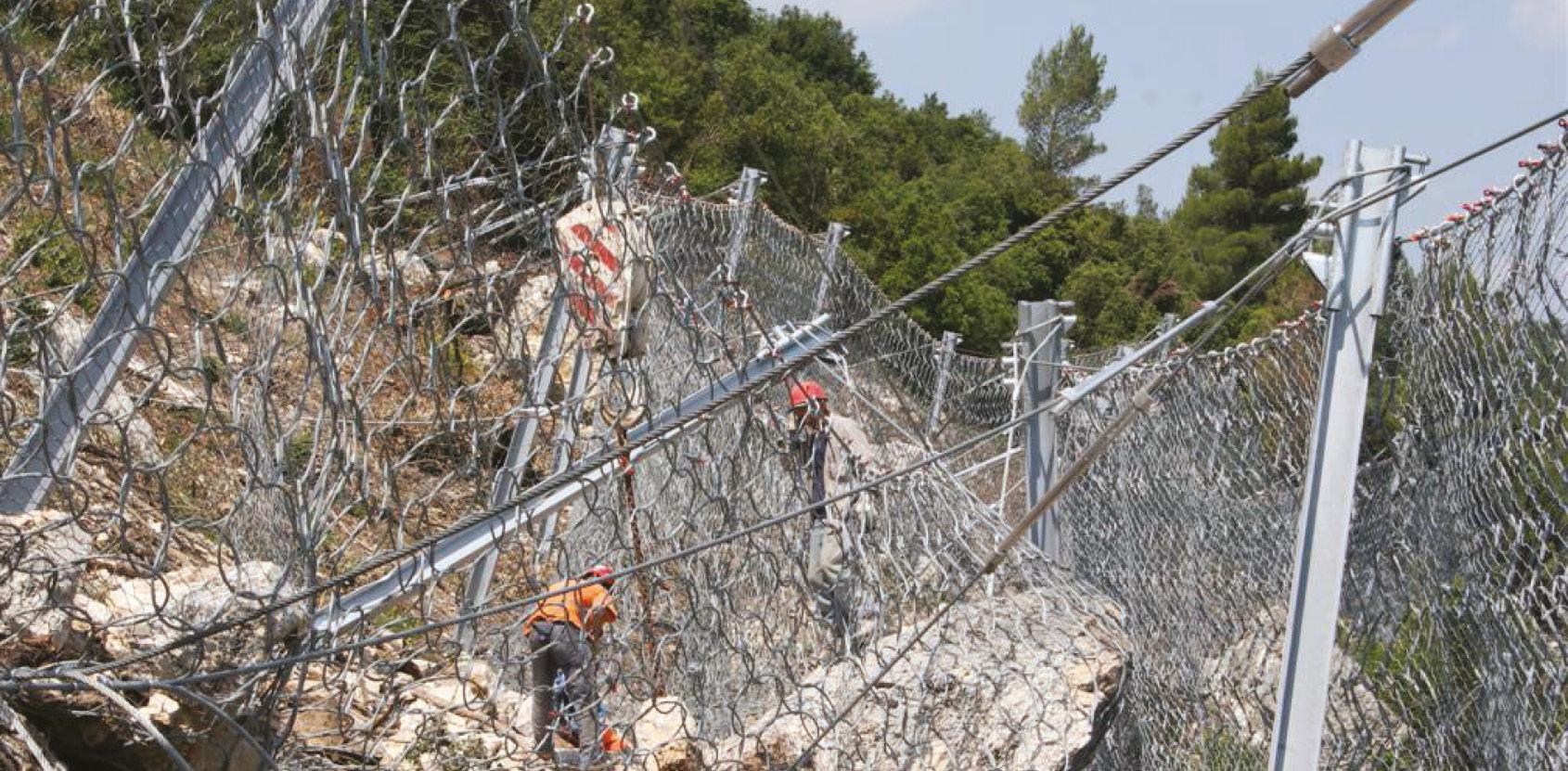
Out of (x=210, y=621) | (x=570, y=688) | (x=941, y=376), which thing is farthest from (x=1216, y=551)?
(x=941, y=376)

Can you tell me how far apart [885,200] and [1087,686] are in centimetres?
1603

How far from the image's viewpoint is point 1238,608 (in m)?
3.47

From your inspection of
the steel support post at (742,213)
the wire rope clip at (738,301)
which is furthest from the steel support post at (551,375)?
the steel support post at (742,213)

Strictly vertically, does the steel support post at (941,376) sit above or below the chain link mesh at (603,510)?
above

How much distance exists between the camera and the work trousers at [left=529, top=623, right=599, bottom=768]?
2625 mm

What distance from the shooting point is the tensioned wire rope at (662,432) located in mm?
2152

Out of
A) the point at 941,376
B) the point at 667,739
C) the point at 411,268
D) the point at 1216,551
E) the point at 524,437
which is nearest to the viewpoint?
the point at 667,739

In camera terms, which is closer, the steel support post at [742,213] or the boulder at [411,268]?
the boulder at [411,268]

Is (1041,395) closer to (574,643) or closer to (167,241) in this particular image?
(574,643)

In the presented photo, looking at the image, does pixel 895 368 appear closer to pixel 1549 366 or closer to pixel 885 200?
pixel 1549 366

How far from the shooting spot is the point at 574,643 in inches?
111

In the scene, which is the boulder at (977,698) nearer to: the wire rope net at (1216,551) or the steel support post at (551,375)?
the wire rope net at (1216,551)

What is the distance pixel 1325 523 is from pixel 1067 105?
1542 inches

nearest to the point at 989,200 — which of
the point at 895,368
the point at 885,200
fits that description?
the point at 885,200
